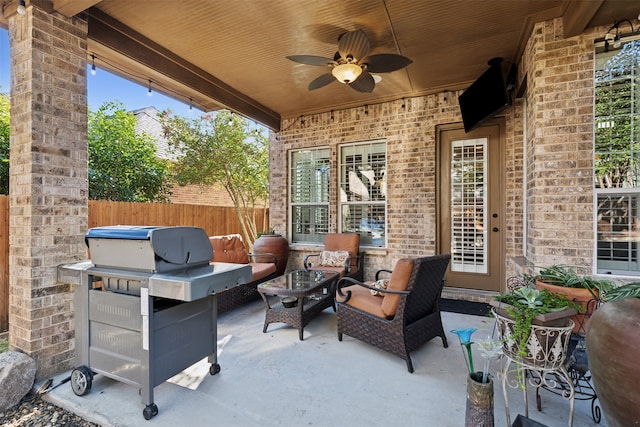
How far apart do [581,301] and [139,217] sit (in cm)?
587

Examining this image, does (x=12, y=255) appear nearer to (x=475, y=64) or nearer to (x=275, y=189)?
(x=275, y=189)

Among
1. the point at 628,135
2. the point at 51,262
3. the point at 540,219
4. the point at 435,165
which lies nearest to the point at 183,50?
the point at 51,262

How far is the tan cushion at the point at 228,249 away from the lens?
4359 millimetres

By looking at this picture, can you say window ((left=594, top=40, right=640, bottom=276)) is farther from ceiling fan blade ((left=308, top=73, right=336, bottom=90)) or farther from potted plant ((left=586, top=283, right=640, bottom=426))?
ceiling fan blade ((left=308, top=73, right=336, bottom=90))

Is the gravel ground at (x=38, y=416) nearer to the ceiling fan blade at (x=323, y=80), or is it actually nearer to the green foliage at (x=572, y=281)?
the green foliage at (x=572, y=281)

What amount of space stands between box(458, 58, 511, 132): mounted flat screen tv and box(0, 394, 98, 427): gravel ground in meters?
4.59

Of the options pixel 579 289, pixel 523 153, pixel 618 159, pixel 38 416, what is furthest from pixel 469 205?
pixel 38 416

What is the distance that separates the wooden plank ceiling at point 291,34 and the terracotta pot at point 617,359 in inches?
95.9

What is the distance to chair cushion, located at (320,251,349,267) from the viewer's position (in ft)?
16.1

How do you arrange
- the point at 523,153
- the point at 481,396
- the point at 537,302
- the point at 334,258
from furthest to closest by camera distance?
the point at 334,258 → the point at 523,153 → the point at 537,302 → the point at 481,396

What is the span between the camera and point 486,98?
12.1 ft

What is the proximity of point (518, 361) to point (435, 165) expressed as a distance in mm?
3687

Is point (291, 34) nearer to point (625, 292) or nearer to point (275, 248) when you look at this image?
point (275, 248)

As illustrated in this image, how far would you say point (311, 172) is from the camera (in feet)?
19.9
